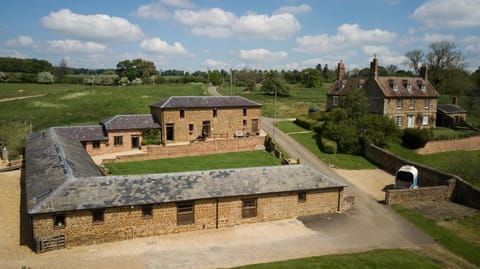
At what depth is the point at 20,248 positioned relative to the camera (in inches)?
642

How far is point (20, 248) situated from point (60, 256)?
2328 mm

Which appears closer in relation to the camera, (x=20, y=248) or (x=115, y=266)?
(x=115, y=266)

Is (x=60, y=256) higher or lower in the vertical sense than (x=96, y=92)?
lower


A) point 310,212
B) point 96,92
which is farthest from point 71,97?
point 310,212

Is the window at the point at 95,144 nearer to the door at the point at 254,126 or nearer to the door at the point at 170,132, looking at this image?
the door at the point at 170,132

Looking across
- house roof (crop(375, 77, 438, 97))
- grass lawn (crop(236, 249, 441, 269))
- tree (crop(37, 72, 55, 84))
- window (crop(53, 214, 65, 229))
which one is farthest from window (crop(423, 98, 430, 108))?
tree (crop(37, 72, 55, 84))

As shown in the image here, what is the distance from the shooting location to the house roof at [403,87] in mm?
48375

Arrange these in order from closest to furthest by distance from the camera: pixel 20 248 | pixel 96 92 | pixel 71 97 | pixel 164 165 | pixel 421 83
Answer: pixel 20 248
pixel 164 165
pixel 421 83
pixel 71 97
pixel 96 92

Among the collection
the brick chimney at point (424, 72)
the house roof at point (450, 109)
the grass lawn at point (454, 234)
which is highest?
the brick chimney at point (424, 72)

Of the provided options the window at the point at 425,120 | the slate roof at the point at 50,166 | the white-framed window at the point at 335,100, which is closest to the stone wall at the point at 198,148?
the slate roof at the point at 50,166

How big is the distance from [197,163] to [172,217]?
13446 millimetres

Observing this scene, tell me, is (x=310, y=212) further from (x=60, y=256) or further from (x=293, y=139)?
(x=293, y=139)

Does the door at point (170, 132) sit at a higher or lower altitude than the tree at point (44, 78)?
lower

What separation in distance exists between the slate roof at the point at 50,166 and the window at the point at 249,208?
990cm
